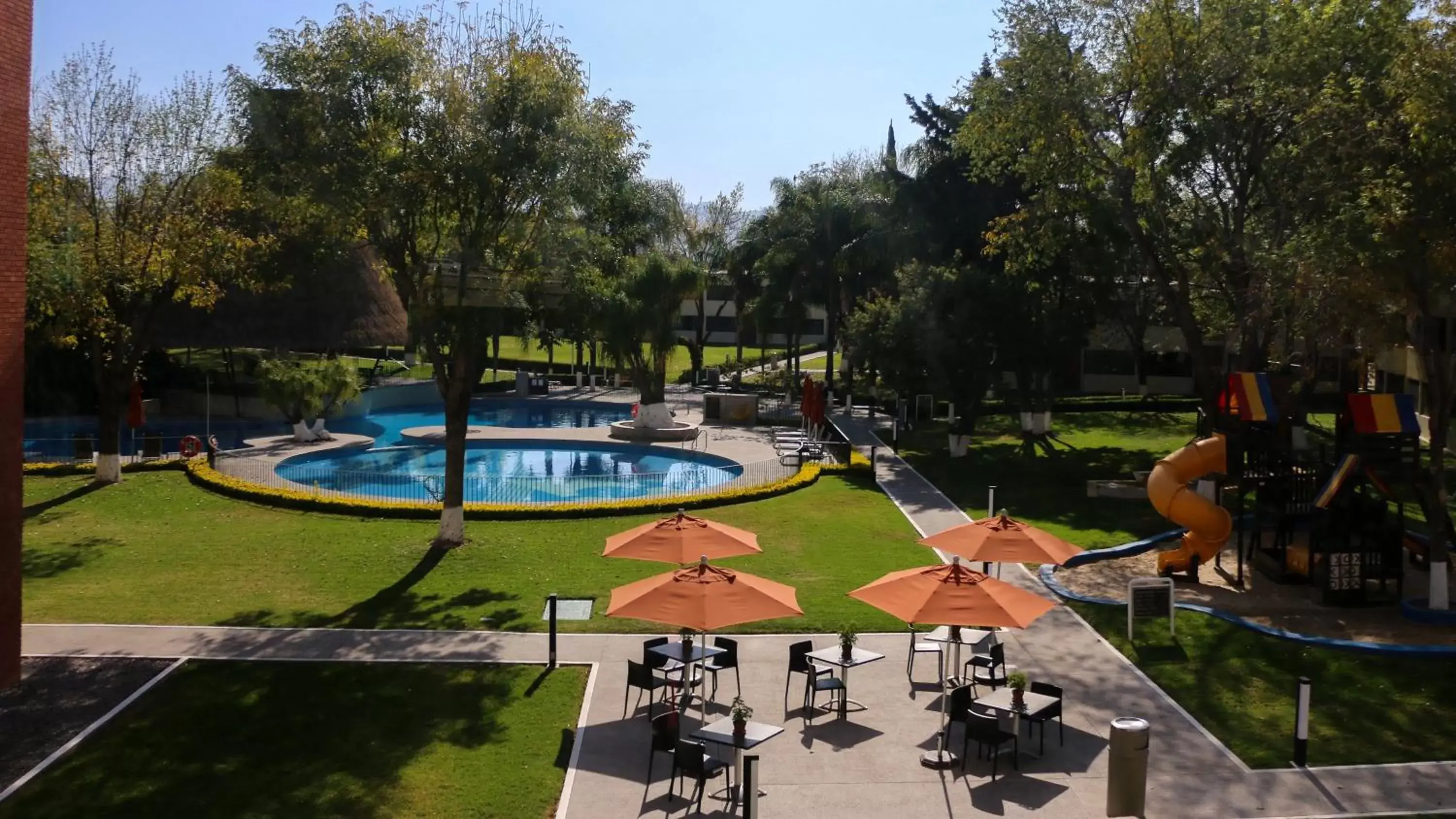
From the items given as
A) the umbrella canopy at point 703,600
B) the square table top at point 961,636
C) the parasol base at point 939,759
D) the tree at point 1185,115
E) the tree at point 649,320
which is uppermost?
the tree at point 1185,115

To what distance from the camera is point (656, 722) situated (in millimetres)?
11586

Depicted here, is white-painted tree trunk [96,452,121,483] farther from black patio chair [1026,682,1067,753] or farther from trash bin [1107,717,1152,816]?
trash bin [1107,717,1152,816]

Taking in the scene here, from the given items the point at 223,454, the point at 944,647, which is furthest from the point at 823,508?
the point at 223,454

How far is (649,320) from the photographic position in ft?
134

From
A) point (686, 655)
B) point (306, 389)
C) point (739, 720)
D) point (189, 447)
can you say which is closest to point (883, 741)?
point (739, 720)

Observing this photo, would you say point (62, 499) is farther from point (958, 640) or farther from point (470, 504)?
point (958, 640)

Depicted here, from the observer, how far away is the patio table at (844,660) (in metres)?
13.5

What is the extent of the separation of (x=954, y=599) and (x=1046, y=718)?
1639mm

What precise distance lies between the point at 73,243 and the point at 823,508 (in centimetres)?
1721

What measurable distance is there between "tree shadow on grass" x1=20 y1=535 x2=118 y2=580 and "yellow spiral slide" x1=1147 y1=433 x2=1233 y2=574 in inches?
775

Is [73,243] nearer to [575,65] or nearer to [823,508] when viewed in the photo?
[575,65]

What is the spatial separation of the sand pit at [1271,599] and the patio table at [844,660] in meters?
6.89

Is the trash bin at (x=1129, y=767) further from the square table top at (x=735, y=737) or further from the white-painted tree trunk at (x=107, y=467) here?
the white-painted tree trunk at (x=107, y=467)

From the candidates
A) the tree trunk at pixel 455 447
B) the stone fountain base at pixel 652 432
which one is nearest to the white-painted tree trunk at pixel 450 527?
the tree trunk at pixel 455 447
